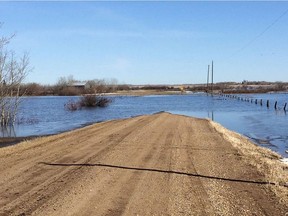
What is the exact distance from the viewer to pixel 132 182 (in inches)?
350

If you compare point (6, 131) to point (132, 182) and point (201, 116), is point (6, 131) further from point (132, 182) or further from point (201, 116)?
point (132, 182)

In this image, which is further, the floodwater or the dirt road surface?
A: the floodwater

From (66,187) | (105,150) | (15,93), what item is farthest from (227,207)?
(15,93)

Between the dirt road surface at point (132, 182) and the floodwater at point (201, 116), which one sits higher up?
the dirt road surface at point (132, 182)

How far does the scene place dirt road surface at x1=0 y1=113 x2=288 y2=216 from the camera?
6.98 meters

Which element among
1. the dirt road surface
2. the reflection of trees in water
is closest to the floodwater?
the reflection of trees in water

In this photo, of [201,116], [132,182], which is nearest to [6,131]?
[201,116]

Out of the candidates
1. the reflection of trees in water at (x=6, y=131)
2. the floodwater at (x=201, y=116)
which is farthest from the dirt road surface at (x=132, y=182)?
the reflection of trees in water at (x=6, y=131)

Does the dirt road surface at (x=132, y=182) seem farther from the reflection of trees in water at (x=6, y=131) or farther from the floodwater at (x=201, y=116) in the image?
the reflection of trees in water at (x=6, y=131)

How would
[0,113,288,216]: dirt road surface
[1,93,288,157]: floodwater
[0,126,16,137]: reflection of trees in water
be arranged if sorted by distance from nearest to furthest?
[0,113,288,216]: dirt road surface → [1,93,288,157]: floodwater → [0,126,16,137]: reflection of trees in water

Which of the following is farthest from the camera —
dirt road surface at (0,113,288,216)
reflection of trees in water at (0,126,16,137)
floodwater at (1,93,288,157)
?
reflection of trees in water at (0,126,16,137)

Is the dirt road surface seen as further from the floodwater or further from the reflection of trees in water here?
the reflection of trees in water

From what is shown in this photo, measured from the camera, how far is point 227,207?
6.98 m

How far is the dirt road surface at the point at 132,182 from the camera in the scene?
22.9ft
